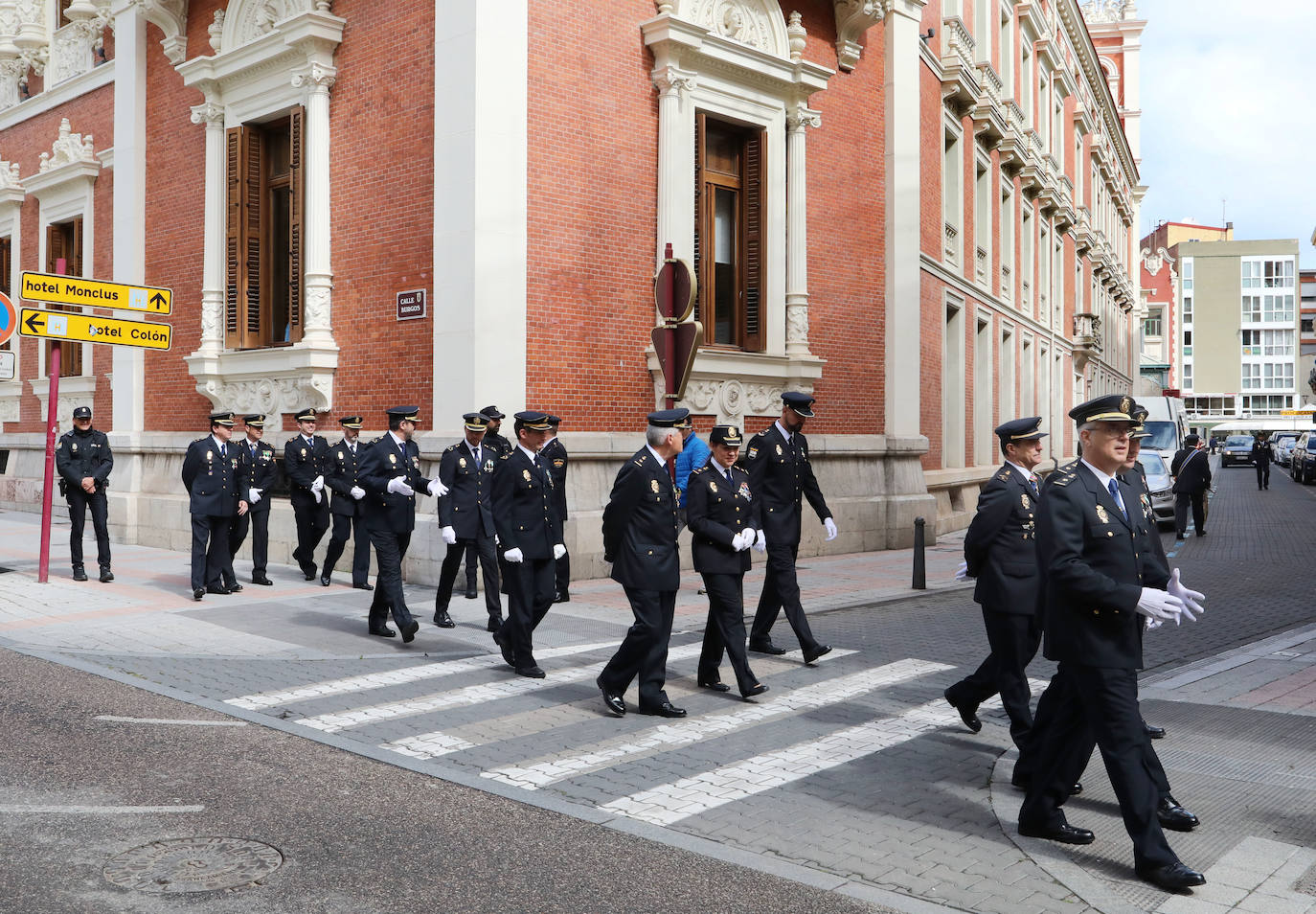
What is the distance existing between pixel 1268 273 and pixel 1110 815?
13108 centimetres

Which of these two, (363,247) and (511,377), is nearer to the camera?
(511,377)

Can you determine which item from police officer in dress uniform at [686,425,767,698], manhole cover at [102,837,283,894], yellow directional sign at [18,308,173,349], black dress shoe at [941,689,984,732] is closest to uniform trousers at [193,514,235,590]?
yellow directional sign at [18,308,173,349]

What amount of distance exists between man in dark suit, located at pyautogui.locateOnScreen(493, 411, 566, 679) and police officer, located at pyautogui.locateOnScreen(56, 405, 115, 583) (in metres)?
6.74

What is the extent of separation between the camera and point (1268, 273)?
390ft

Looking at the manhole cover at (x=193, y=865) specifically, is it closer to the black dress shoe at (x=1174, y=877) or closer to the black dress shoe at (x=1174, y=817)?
the black dress shoe at (x=1174, y=877)

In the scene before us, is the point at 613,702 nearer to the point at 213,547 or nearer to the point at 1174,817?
the point at 1174,817

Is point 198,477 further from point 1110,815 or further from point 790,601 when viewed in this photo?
point 1110,815

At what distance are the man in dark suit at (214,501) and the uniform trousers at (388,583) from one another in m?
2.95

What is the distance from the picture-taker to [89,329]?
12.6 meters

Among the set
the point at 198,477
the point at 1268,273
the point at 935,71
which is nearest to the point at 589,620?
the point at 198,477

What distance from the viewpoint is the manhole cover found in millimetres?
4160

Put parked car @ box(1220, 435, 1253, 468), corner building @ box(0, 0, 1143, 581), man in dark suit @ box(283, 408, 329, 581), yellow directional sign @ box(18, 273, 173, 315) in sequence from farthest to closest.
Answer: parked car @ box(1220, 435, 1253, 468) → man in dark suit @ box(283, 408, 329, 581) → corner building @ box(0, 0, 1143, 581) → yellow directional sign @ box(18, 273, 173, 315)

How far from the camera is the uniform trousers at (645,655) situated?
23.1 feet

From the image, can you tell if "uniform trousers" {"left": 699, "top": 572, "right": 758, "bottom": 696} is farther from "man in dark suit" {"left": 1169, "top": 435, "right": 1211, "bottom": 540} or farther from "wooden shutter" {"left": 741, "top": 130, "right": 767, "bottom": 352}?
"man in dark suit" {"left": 1169, "top": 435, "right": 1211, "bottom": 540}
